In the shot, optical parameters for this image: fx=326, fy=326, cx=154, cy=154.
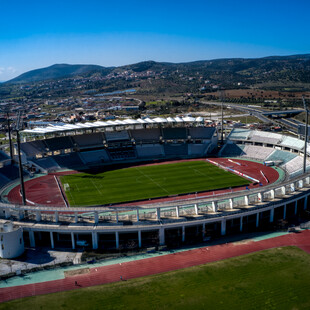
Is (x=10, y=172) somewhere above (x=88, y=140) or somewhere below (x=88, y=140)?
below

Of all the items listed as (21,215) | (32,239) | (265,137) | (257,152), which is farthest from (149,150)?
(32,239)

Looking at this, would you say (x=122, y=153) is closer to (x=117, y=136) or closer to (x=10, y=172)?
(x=117, y=136)

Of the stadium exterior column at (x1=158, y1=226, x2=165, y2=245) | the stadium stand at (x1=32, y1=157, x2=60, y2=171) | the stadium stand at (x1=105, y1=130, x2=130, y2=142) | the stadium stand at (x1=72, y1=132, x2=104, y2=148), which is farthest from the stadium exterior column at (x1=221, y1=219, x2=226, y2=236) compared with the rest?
the stadium stand at (x1=105, y1=130, x2=130, y2=142)

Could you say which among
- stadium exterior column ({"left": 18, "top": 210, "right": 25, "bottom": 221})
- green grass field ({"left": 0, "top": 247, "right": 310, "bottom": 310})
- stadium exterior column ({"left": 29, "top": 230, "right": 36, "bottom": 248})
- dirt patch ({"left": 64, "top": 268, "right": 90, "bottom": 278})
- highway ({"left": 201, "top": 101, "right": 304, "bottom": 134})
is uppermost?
highway ({"left": 201, "top": 101, "right": 304, "bottom": 134})

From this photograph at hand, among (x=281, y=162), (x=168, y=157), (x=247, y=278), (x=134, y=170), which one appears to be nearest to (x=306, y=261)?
Answer: (x=247, y=278)

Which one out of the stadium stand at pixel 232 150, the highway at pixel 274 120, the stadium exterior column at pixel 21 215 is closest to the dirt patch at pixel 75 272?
the stadium exterior column at pixel 21 215

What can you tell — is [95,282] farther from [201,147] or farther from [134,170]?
[201,147]

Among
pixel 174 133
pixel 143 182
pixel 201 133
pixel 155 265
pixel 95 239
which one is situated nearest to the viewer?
pixel 155 265

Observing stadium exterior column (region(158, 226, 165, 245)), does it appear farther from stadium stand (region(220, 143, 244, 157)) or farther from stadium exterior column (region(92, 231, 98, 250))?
stadium stand (region(220, 143, 244, 157))
